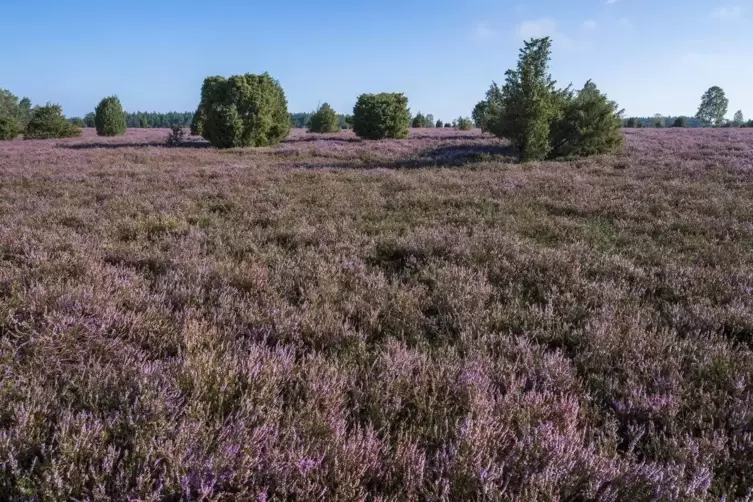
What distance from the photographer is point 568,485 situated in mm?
1987

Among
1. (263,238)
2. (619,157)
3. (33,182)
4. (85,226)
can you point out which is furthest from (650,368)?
(619,157)

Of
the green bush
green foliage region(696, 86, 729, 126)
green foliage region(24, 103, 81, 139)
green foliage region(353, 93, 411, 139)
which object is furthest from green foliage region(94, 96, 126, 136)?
green foliage region(696, 86, 729, 126)

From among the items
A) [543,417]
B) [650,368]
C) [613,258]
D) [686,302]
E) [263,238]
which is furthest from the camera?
[263,238]

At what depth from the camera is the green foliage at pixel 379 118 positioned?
121 ft

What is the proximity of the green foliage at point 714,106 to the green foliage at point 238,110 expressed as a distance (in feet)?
368

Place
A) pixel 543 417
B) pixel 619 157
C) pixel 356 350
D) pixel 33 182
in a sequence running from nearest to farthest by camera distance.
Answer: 1. pixel 543 417
2. pixel 356 350
3. pixel 33 182
4. pixel 619 157

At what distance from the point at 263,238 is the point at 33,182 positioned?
1029 cm

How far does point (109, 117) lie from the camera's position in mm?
42625

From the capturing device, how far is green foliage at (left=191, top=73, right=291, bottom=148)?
29766 millimetres

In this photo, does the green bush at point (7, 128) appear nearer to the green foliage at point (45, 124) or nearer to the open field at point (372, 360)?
the green foliage at point (45, 124)

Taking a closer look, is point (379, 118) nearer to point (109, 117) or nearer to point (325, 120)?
point (325, 120)

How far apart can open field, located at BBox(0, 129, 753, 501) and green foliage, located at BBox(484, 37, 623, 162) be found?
12.6 metres

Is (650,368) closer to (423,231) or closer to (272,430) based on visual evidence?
(272,430)

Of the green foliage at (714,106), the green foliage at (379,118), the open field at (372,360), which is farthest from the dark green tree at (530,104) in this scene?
the green foliage at (714,106)
